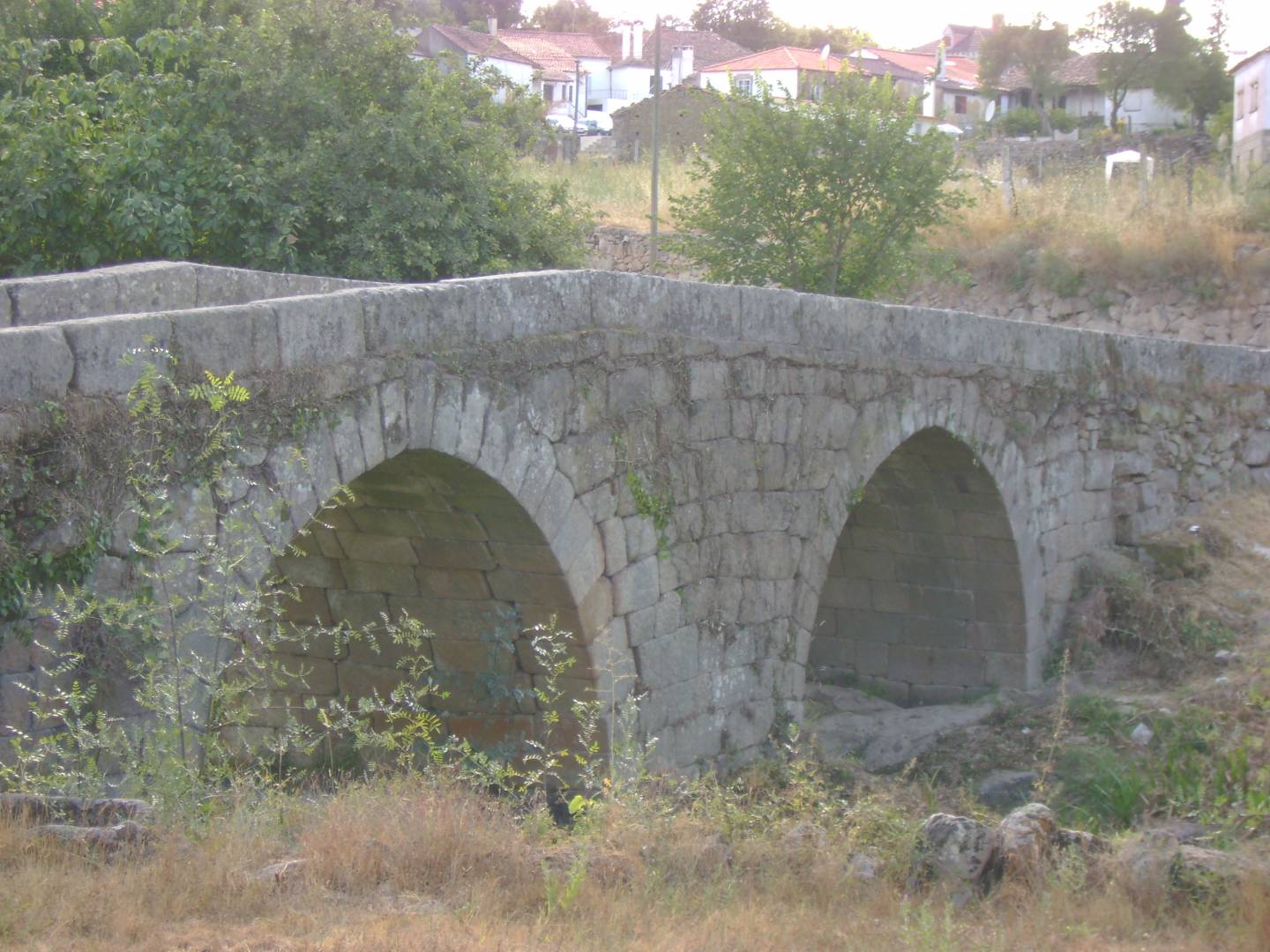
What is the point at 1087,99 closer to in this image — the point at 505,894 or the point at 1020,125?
the point at 1020,125

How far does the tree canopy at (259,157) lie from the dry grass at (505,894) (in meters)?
6.59

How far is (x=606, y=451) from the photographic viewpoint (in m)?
6.85

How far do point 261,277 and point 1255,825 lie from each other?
5.32m

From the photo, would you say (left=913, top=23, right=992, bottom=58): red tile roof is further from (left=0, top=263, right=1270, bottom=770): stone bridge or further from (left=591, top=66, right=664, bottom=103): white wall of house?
(left=0, top=263, right=1270, bottom=770): stone bridge

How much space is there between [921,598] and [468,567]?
5359 millimetres

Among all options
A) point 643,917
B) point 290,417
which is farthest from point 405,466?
point 643,917

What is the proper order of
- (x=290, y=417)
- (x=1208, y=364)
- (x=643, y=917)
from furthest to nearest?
(x=1208, y=364) → (x=290, y=417) → (x=643, y=917)

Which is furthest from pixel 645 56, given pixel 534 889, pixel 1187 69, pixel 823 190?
pixel 534 889

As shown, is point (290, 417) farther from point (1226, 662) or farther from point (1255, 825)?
point (1226, 662)

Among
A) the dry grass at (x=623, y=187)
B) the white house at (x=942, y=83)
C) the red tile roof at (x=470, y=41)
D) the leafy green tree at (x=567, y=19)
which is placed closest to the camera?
the dry grass at (x=623, y=187)

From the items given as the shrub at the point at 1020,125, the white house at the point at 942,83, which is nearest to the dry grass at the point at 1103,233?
the shrub at the point at 1020,125

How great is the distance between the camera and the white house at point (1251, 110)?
86.2 feet

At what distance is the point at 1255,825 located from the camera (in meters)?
5.80

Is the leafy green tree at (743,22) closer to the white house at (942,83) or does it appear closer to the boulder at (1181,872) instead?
the white house at (942,83)
